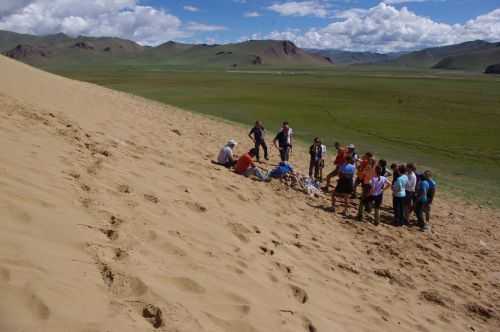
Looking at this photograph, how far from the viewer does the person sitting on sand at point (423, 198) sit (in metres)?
11.6

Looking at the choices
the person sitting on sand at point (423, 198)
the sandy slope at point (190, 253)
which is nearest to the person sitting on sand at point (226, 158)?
the sandy slope at point (190, 253)

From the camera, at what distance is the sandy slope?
402 centimetres

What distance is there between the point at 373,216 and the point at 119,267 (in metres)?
8.31

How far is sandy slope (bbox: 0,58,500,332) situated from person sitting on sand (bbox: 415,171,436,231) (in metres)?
0.49

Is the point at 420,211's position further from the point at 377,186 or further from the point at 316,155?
the point at 316,155

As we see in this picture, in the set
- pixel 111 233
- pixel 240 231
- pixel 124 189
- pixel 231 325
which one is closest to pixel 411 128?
pixel 240 231

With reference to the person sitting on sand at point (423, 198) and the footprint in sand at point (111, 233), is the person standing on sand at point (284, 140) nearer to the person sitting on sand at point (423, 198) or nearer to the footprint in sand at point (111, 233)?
the person sitting on sand at point (423, 198)

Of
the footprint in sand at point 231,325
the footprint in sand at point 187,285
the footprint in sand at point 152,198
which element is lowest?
the footprint in sand at point 231,325

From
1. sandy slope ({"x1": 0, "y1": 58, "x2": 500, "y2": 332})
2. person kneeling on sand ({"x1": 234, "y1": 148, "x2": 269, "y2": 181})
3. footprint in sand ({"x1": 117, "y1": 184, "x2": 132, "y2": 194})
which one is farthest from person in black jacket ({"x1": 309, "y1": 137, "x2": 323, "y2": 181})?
footprint in sand ({"x1": 117, "y1": 184, "x2": 132, "y2": 194})

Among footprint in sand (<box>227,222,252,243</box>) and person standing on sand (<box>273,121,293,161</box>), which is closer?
footprint in sand (<box>227,222,252,243</box>)

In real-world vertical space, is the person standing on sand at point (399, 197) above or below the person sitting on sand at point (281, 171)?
below

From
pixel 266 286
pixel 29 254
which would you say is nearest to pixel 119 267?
pixel 29 254

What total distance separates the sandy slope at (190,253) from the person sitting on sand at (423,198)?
1.59 feet

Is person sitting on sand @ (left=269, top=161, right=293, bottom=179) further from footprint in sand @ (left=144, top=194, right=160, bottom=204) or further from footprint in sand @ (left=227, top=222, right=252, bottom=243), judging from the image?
footprint in sand @ (left=144, top=194, right=160, bottom=204)
